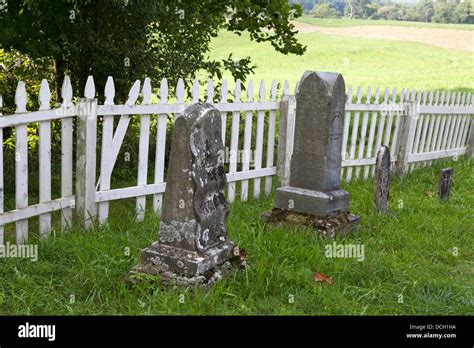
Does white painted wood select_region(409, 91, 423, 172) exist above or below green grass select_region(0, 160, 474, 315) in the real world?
above

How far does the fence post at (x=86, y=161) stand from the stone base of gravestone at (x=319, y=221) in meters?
1.87

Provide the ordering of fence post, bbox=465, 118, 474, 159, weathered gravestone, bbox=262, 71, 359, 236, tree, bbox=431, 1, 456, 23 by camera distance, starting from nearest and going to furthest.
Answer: weathered gravestone, bbox=262, 71, 359, 236 < fence post, bbox=465, 118, 474, 159 < tree, bbox=431, 1, 456, 23

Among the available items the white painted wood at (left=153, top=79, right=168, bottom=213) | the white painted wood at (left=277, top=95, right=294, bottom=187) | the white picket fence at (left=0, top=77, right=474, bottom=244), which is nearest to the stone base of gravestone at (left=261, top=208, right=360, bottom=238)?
the white picket fence at (left=0, top=77, right=474, bottom=244)

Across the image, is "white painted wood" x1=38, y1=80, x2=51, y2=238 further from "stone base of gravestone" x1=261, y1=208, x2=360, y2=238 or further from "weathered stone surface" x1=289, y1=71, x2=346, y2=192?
"weathered stone surface" x1=289, y1=71, x2=346, y2=192

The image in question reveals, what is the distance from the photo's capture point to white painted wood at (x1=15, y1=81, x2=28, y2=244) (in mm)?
4992

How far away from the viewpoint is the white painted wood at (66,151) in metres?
5.37

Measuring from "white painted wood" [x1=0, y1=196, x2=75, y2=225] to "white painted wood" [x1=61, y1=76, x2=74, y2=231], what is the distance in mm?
62

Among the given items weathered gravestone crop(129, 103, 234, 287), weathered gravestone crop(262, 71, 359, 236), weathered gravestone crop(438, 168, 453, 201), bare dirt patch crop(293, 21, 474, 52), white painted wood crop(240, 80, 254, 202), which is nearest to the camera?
weathered gravestone crop(129, 103, 234, 287)

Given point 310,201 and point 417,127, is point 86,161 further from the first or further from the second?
point 417,127

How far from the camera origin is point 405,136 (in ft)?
30.9

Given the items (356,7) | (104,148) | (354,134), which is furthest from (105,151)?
(356,7)

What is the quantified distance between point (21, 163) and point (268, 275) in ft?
8.13

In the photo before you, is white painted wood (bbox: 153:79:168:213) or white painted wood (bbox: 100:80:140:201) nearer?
white painted wood (bbox: 100:80:140:201)

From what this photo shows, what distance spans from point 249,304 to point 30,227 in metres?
2.90
